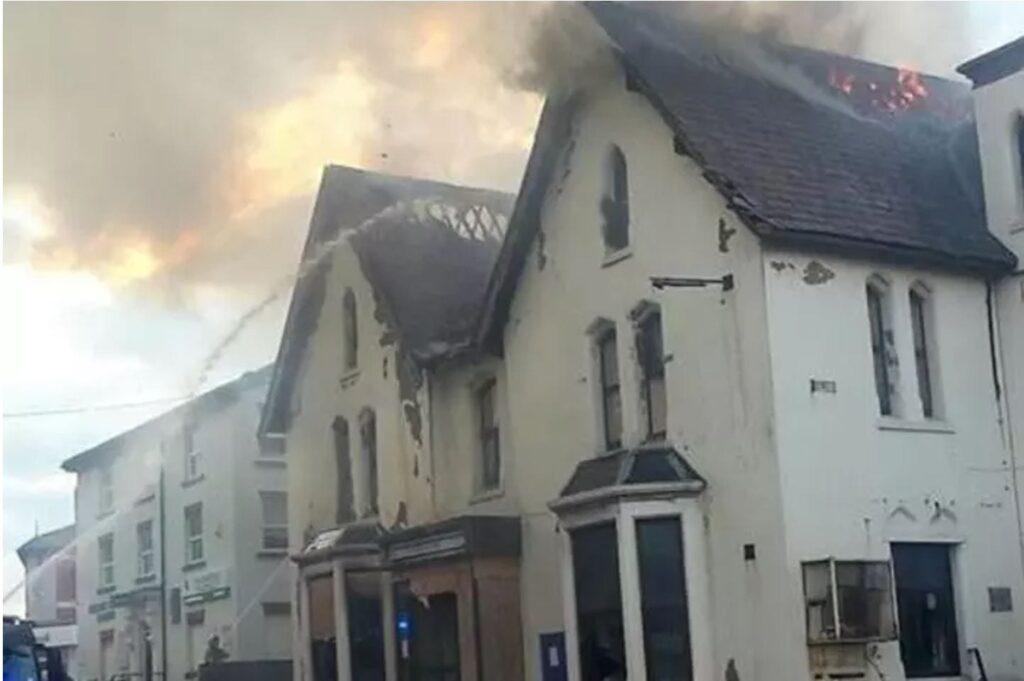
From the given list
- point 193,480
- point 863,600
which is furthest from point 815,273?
point 193,480

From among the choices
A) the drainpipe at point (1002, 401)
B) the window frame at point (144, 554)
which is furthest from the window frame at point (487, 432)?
the drainpipe at point (1002, 401)

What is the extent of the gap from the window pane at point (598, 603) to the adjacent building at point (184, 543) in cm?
276

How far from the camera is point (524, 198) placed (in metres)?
11.5

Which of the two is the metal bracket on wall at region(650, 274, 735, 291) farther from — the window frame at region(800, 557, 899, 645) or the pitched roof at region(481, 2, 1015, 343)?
the window frame at region(800, 557, 899, 645)

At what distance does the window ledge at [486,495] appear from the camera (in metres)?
11.9

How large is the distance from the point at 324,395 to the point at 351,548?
1.39 metres

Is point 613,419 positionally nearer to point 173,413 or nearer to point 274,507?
point 173,413

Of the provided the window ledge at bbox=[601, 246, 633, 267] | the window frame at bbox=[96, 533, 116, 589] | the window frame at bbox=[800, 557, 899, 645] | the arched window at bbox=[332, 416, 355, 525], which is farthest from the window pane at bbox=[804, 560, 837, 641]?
the window frame at bbox=[96, 533, 116, 589]

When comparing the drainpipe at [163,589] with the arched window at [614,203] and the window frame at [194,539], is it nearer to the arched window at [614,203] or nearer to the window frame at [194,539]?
the window frame at [194,539]

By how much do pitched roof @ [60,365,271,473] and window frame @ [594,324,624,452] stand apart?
102 inches

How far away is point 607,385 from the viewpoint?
436 inches

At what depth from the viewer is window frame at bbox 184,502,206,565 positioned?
42.8 feet

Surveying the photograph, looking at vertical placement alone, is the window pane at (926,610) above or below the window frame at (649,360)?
below

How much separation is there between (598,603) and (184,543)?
386 centimetres
